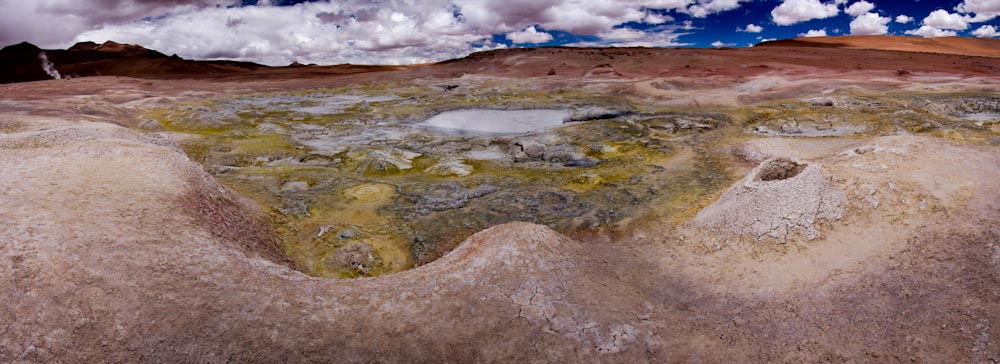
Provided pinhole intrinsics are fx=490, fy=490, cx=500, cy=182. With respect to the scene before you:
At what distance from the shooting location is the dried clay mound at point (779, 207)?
36.0 ft

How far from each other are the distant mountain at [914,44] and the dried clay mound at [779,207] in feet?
301

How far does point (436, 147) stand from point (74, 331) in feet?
62.5

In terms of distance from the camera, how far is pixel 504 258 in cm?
953

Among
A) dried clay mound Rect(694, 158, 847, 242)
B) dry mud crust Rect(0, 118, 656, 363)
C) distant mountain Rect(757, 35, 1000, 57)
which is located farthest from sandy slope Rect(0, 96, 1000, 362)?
distant mountain Rect(757, 35, 1000, 57)

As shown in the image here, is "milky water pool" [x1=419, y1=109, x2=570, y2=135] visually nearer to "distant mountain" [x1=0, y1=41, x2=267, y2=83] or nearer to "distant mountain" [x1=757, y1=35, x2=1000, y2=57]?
"distant mountain" [x1=757, y1=35, x2=1000, y2=57]

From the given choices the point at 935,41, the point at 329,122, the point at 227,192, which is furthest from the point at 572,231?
the point at 935,41

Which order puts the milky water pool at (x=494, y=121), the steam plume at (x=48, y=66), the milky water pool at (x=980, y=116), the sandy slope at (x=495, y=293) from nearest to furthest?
1. the sandy slope at (x=495, y=293)
2. the milky water pool at (x=980, y=116)
3. the milky water pool at (x=494, y=121)
4. the steam plume at (x=48, y=66)

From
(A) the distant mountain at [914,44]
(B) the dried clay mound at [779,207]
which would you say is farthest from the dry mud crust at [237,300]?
(A) the distant mountain at [914,44]

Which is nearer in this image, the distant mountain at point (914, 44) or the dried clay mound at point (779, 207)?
the dried clay mound at point (779, 207)

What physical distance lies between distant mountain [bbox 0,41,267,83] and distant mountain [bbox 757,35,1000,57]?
5325 inches

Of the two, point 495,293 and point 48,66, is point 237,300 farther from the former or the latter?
point 48,66

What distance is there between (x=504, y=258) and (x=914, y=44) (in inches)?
4520

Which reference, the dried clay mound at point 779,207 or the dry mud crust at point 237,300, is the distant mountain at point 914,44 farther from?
the dry mud crust at point 237,300

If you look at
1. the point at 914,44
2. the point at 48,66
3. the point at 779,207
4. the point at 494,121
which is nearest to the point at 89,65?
the point at 48,66
